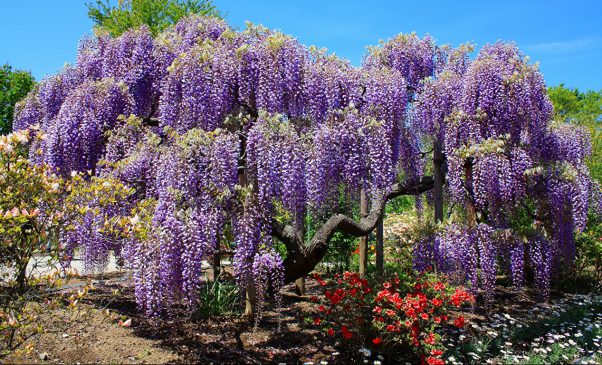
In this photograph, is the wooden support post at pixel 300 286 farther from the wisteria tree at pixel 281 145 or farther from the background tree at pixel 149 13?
the background tree at pixel 149 13

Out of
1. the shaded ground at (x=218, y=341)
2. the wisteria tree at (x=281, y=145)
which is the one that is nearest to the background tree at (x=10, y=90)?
the wisteria tree at (x=281, y=145)

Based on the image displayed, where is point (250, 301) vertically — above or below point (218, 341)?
above

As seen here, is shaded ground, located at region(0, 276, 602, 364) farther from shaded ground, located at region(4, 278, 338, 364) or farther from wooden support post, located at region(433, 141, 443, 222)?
wooden support post, located at region(433, 141, 443, 222)

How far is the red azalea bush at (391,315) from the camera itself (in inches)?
214

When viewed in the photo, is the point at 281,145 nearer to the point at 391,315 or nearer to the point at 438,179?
the point at 391,315

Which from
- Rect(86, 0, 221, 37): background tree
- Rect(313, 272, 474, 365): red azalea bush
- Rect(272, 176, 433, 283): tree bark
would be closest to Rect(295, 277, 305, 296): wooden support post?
Rect(272, 176, 433, 283): tree bark

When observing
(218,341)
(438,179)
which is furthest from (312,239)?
(438,179)

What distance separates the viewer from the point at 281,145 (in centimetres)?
558

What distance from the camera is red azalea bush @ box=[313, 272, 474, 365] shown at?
17.9 feet

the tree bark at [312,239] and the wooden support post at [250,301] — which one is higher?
the tree bark at [312,239]

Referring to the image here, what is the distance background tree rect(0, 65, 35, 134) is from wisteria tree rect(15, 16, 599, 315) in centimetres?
1038

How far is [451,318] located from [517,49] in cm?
488

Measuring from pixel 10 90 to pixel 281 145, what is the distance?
16.7 m

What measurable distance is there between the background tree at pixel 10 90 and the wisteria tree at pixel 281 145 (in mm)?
10376
